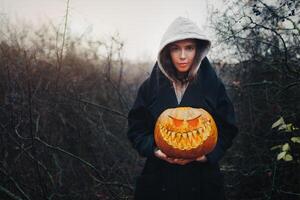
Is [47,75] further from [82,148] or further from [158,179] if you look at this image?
[158,179]

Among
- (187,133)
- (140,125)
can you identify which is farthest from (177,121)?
(140,125)

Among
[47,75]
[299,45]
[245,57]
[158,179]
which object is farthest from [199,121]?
[47,75]

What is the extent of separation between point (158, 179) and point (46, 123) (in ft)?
9.16

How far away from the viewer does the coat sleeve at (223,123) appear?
244 cm

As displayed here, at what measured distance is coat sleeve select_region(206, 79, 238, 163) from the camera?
2.44m

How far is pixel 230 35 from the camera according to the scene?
421 cm

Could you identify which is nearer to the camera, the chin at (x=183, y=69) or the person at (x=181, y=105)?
the person at (x=181, y=105)

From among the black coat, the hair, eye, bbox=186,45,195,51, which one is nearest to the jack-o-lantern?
the black coat

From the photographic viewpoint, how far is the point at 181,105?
2479 millimetres

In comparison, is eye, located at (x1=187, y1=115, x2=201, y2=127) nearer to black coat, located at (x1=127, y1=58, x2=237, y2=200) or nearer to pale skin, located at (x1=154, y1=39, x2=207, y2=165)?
black coat, located at (x1=127, y1=58, x2=237, y2=200)

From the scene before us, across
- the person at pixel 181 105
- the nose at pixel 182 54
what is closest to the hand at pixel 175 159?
the person at pixel 181 105

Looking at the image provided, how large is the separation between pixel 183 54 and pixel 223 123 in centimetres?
63

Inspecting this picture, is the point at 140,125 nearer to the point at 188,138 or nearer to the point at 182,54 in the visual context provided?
the point at 188,138

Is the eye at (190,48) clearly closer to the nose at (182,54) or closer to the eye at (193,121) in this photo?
the nose at (182,54)
